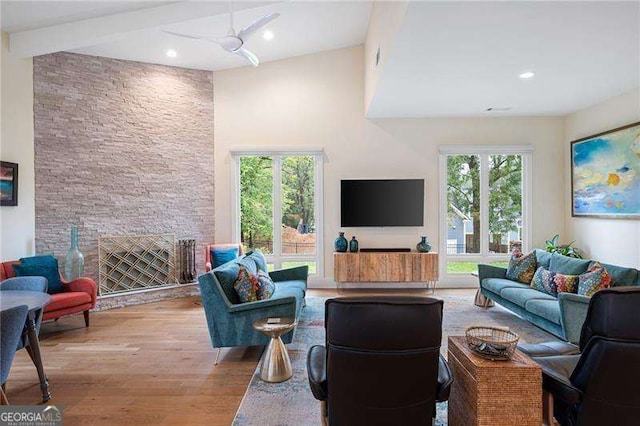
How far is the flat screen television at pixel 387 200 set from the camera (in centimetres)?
619

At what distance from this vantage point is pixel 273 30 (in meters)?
A: 5.25

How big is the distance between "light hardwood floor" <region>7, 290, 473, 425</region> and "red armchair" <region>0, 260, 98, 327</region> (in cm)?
28

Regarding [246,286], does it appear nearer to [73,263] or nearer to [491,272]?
[73,263]

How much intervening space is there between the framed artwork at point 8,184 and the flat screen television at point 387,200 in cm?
460

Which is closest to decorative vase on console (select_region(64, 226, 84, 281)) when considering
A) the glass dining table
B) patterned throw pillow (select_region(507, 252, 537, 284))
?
the glass dining table

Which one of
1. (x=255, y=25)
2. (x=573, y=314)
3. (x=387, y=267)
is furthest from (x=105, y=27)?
(x=573, y=314)

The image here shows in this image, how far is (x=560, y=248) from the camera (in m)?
5.75

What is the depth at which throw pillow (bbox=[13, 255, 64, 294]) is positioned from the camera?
162 inches

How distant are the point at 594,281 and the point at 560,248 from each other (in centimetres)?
252

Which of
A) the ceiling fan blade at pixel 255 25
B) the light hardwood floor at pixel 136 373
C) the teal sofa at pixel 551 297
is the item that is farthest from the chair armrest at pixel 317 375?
the ceiling fan blade at pixel 255 25

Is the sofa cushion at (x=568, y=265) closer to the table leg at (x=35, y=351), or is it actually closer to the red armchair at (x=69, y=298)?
the table leg at (x=35, y=351)

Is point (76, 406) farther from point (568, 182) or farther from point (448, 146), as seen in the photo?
point (568, 182)

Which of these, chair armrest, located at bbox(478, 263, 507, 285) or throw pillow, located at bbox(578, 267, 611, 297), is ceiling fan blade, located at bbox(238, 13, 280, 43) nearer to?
throw pillow, located at bbox(578, 267, 611, 297)

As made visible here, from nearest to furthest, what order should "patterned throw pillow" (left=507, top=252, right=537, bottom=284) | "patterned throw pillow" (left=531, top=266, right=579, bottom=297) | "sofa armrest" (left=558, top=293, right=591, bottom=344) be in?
"sofa armrest" (left=558, top=293, right=591, bottom=344) → "patterned throw pillow" (left=531, top=266, right=579, bottom=297) → "patterned throw pillow" (left=507, top=252, right=537, bottom=284)
